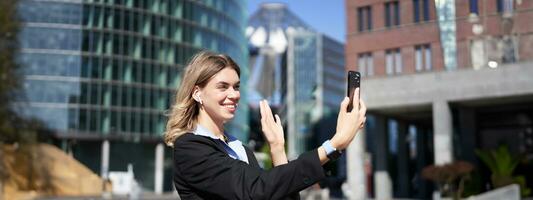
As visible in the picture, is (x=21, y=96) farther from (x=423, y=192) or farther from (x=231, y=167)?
(x=231, y=167)

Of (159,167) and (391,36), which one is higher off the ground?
(391,36)

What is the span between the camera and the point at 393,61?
4600 centimetres

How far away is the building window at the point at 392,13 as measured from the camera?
151 ft

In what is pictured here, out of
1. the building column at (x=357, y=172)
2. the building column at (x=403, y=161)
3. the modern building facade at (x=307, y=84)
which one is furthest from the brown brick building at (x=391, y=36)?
the modern building facade at (x=307, y=84)

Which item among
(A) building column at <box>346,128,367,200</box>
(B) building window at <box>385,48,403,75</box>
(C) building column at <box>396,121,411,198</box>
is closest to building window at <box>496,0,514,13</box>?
(B) building window at <box>385,48,403,75</box>

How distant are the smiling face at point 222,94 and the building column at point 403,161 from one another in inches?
2092

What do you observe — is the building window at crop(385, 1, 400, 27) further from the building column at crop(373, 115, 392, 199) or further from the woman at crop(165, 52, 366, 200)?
the woman at crop(165, 52, 366, 200)

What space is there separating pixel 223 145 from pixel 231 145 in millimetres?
185

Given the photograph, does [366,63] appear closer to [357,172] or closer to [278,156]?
[357,172]

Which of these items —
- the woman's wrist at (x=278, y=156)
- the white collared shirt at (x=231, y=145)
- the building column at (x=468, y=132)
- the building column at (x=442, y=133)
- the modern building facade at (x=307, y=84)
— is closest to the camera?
the woman's wrist at (x=278, y=156)

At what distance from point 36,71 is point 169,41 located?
16.0 meters

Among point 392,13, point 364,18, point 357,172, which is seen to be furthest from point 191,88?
point 357,172

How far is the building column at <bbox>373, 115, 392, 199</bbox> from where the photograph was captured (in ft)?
169

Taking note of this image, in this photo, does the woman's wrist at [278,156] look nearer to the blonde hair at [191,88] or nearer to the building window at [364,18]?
the blonde hair at [191,88]
